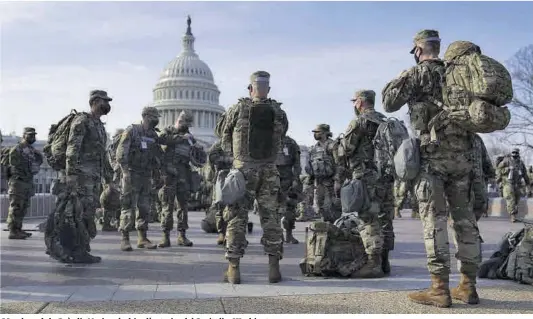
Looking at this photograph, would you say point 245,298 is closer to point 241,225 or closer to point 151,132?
point 241,225

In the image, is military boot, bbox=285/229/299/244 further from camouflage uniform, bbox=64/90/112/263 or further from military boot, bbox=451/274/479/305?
military boot, bbox=451/274/479/305

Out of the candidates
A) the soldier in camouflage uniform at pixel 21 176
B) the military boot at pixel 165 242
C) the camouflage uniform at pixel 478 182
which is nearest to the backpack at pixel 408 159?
the camouflage uniform at pixel 478 182

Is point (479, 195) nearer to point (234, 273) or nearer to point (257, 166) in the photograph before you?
point (257, 166)

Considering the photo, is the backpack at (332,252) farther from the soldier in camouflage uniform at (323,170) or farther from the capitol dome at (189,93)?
the capitol dome at (189,93)

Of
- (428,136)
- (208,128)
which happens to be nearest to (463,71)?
(428,136)

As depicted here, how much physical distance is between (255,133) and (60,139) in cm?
315

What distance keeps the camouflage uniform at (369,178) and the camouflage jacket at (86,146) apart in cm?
338

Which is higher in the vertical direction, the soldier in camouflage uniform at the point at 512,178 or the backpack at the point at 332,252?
the soldier in camouflage uniform at the point at 512,178

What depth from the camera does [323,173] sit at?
35.6 feet

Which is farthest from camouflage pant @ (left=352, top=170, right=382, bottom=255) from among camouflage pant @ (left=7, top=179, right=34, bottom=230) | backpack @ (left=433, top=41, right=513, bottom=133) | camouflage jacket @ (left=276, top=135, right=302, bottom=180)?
→ camouflage pant @ (left=7, top=179, right=34, bottom=230)

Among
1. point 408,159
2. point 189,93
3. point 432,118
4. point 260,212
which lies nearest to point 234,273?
point 260,212

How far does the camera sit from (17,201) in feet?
36.4

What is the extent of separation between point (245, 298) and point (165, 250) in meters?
4.12

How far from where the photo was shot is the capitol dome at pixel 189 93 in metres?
105
